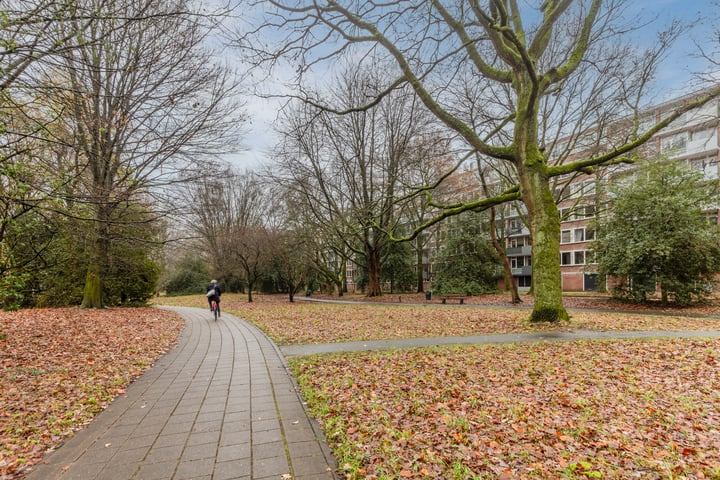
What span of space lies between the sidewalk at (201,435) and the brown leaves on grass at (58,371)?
10.9 inches

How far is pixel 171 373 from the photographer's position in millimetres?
6211

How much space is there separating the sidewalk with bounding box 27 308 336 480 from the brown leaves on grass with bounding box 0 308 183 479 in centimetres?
28

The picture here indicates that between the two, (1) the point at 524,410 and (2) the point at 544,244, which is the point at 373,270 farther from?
(1) the point at 524,410

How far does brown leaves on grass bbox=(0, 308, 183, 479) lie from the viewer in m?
3.82

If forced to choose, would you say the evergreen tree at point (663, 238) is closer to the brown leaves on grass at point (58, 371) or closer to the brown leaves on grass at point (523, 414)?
the brown leaves on grass at point (523, 414)

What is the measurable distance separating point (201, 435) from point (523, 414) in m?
3.73

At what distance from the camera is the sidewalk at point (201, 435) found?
3.09 meters

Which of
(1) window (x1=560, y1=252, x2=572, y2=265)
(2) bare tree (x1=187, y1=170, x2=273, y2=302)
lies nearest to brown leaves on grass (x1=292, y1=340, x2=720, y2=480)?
(2) bare tree (x1=187, y1=170, x2=273, y2=302)

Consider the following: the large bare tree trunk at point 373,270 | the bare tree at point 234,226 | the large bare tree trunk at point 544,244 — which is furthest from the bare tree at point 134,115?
the large bare tree trunk at point 373,270

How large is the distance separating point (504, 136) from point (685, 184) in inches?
374

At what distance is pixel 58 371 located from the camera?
19.7 ft

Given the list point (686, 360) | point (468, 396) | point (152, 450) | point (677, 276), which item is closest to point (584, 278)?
point (677, 276)

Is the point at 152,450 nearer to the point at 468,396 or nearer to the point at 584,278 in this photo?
the point at 468,396

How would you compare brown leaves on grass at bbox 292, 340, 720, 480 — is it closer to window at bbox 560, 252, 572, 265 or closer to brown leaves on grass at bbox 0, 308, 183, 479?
brown leaves on grass at bbox 0, 308, 183, 479
